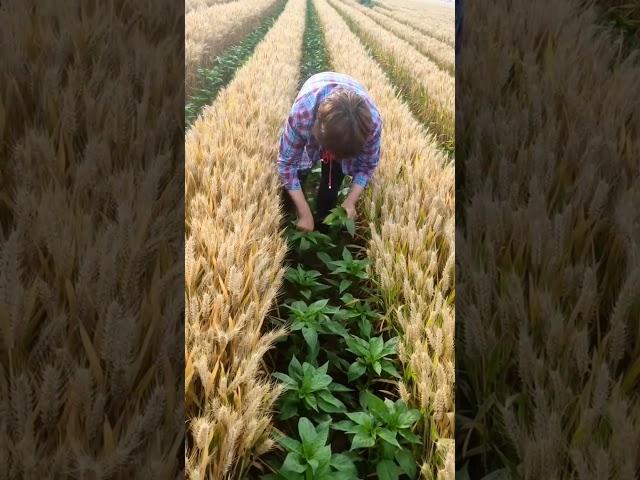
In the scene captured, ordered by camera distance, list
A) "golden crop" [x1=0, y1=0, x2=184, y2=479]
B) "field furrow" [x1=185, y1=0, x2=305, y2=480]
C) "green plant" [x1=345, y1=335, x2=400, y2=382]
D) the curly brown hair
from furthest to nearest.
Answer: the curly brown hair → "green plant" [x1=345, y1=335, x2=400, y2=382] → "field furrow" [x1=185, y1=0, x2=305, y2=480] → "golden crop" [x1=0, y1=0, x2=184, y2=479]

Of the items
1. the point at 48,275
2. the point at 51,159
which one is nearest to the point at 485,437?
A: the point at 48,275

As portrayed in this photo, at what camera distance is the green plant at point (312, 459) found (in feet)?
2.49

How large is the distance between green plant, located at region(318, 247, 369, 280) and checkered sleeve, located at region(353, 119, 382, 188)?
0.13 meters

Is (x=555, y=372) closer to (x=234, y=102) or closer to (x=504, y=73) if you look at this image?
(x=234, y=102)

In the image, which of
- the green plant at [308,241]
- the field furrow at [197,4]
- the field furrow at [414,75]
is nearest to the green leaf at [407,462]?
the green plant at [308,241]

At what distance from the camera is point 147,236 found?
0.84 m

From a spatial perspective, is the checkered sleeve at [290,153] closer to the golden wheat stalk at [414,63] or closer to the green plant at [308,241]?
the green plant at [308,241]

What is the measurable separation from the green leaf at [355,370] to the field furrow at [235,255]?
12 centimetres

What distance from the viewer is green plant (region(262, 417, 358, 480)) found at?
2.49ft

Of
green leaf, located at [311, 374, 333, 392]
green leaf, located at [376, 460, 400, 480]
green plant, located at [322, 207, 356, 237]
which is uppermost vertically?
green plant, located at [322, 207, 356, 237]

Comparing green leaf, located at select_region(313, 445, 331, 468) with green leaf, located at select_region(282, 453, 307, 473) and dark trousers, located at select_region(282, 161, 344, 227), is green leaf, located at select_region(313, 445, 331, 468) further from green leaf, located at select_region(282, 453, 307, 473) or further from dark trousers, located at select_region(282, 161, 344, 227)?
dark trousers, located at select_region(282, 161, 344, 227)

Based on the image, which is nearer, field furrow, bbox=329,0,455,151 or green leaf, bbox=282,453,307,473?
green leaf, bbox=282,453,307,473

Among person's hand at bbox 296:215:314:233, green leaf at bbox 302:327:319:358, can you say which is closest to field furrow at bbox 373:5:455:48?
person's hand at bbox 296:215:314:233

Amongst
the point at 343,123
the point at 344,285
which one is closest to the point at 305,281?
the point at 344,285
